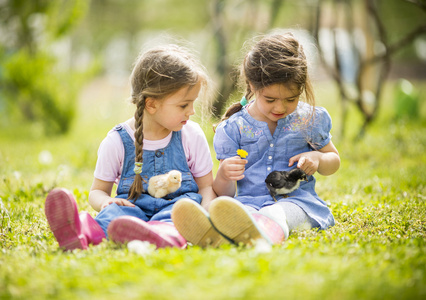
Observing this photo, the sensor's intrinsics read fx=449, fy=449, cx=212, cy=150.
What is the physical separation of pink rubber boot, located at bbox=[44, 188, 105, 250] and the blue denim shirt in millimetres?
1041

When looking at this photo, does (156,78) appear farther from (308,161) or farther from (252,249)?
(252,249)

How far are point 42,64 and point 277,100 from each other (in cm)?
696

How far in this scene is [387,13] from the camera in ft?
65.8

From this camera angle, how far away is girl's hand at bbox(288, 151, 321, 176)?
9.05ft

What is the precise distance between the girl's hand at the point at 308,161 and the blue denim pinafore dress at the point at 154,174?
2.16ft

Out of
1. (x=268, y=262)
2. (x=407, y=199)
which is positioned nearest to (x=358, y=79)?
(x=407, y=199)

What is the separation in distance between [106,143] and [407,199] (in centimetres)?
225

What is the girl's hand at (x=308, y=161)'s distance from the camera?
2758 mm

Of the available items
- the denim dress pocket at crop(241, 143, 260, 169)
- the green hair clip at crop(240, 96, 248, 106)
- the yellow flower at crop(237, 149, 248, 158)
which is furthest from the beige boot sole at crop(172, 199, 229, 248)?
the green hair clip at crop(240, 96, 248, 106)

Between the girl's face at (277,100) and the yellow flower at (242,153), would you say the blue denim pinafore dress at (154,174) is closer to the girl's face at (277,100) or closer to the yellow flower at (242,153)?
the yellow flower at (242,153)

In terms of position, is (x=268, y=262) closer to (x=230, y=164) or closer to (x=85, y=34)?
(x=230, y=164)

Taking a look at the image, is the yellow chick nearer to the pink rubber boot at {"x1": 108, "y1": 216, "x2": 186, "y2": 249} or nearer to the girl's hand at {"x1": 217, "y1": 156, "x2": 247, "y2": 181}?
the girl's hand at {"x1": 217, "y1": 156, "x2": 247, "y2": 181}

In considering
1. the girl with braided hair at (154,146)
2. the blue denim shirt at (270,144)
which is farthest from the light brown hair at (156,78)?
the blue denim shirt at (270,144)

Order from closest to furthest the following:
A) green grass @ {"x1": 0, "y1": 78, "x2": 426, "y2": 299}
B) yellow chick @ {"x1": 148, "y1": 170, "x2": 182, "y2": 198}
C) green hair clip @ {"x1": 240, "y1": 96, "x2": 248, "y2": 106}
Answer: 1. green grass @ {"x1": 0, "y1": 78, "x2": 426, "y2": 299}
2. yellow chick @ {"x1": 148, "y1": 170, "x2": 182, "y2": 198}
3. green hair clip @ {"x1": 240, "y1": 96, "x2": 248, "y2": 106}
